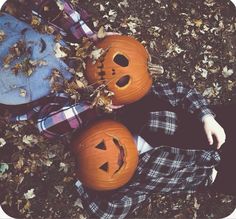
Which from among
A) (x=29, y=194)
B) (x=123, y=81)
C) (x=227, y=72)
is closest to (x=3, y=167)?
(x=29, y=194)

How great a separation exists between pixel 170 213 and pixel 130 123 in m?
1.01

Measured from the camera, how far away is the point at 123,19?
10.0ft

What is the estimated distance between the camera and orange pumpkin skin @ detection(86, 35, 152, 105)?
7.25 ft

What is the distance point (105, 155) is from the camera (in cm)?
224

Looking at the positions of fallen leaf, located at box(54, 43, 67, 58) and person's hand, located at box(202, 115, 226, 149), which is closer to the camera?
fallen leaf, located at box(54, 43, 67, 58)

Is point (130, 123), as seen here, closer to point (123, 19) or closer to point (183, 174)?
point (183, 174)

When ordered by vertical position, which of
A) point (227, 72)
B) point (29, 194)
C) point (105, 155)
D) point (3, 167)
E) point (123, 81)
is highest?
point (123, 81)

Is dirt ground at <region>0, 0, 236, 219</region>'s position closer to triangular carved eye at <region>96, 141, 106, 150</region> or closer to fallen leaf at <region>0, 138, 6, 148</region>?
fallen leaf at <region>0, 138, 6, 148</region>

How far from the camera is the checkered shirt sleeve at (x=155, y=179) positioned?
232 centimetres

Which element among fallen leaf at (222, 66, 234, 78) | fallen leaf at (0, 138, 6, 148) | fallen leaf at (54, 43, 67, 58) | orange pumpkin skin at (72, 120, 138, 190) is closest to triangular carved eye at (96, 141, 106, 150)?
orange pumpkin skin at (72, 120, 138, 190)

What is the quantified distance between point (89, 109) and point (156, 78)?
903 millimetres

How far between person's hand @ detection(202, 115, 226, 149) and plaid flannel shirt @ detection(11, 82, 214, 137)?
0.04 m

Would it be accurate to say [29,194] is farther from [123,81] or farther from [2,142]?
[123,81]

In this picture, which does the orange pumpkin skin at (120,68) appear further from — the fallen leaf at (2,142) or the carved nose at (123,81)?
the fallen leaf at (2,142)
